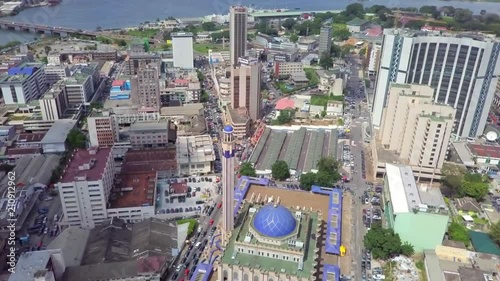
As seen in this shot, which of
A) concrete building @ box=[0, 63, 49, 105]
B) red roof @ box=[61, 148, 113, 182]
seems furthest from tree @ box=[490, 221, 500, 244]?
concrete building @ box=[0, 63, 49, 105]

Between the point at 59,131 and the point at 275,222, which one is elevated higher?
the point at 275,222

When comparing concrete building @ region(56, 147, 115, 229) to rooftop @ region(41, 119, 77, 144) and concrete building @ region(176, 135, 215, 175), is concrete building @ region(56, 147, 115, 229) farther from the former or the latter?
rooftop @ region(41, 119, 77, 144)

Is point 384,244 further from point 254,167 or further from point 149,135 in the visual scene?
point 149,135

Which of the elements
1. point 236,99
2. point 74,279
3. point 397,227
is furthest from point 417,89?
point 74,279

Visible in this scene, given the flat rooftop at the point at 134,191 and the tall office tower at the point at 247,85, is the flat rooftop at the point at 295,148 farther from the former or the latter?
the flat rooftop at the point at 134,191

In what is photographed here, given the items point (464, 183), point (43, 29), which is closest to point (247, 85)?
point (464, 183)
